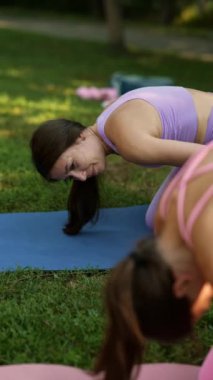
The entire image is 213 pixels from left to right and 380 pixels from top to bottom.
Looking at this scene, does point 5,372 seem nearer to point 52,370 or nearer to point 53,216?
point 52,370

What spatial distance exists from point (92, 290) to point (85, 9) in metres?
21.3

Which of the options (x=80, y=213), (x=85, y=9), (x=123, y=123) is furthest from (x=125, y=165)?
(x=85, y=9)

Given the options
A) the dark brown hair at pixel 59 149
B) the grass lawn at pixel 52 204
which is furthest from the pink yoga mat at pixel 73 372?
the dark brown hair at pixel 59 149

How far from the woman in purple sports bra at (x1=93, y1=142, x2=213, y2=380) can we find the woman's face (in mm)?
1388

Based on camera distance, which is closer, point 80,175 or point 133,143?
point 133,143

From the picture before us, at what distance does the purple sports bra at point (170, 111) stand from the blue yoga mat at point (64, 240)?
505 millimetres

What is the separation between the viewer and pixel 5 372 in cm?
225

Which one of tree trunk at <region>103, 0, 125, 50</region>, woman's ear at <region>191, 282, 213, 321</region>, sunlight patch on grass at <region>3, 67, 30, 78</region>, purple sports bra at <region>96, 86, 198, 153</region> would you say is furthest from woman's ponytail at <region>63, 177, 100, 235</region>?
tree trunk at <region>103, 0, 125, 50</region>

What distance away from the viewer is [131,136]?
3004 millimetres

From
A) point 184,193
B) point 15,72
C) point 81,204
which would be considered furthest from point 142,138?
point 15,72

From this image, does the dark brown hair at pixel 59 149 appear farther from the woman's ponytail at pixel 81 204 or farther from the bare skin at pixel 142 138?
the bare skin at pixel 142 138

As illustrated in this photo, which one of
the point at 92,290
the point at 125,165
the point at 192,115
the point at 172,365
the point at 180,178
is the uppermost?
the point at 180,178

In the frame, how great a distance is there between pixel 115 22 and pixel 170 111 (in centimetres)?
891

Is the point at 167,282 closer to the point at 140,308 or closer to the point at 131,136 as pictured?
the point at 140,308
